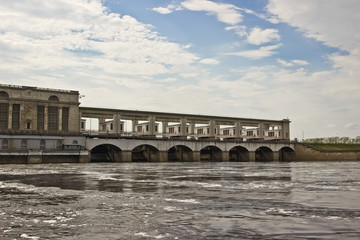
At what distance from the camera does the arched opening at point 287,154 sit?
102 m

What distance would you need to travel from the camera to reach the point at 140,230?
9812 millimetres

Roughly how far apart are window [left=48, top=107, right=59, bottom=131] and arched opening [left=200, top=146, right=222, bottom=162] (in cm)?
3930

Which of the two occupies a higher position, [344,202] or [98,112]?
[98,112]

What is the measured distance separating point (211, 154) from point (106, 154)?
28.6m

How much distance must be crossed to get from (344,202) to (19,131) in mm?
64807

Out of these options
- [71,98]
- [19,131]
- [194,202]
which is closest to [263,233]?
[194,202]

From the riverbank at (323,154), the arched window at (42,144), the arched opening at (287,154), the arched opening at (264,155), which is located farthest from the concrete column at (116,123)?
the riverbank at (323,154)

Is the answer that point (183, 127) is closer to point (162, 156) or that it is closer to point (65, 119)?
point (162, 156)

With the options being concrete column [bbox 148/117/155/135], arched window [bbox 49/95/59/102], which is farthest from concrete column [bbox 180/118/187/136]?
arched window [bbox 49/95/59/102]

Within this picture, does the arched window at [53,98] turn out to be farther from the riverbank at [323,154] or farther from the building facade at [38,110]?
the riverbank at [323,154]

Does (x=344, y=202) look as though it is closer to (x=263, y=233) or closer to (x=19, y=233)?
(x=263, y=233)

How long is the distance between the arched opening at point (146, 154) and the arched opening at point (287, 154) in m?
39.7

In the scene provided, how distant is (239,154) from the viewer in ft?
330

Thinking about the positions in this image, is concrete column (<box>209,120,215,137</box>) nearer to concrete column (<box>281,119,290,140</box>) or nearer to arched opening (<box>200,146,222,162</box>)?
arched opening (<box>200,146,222,162</box>)
